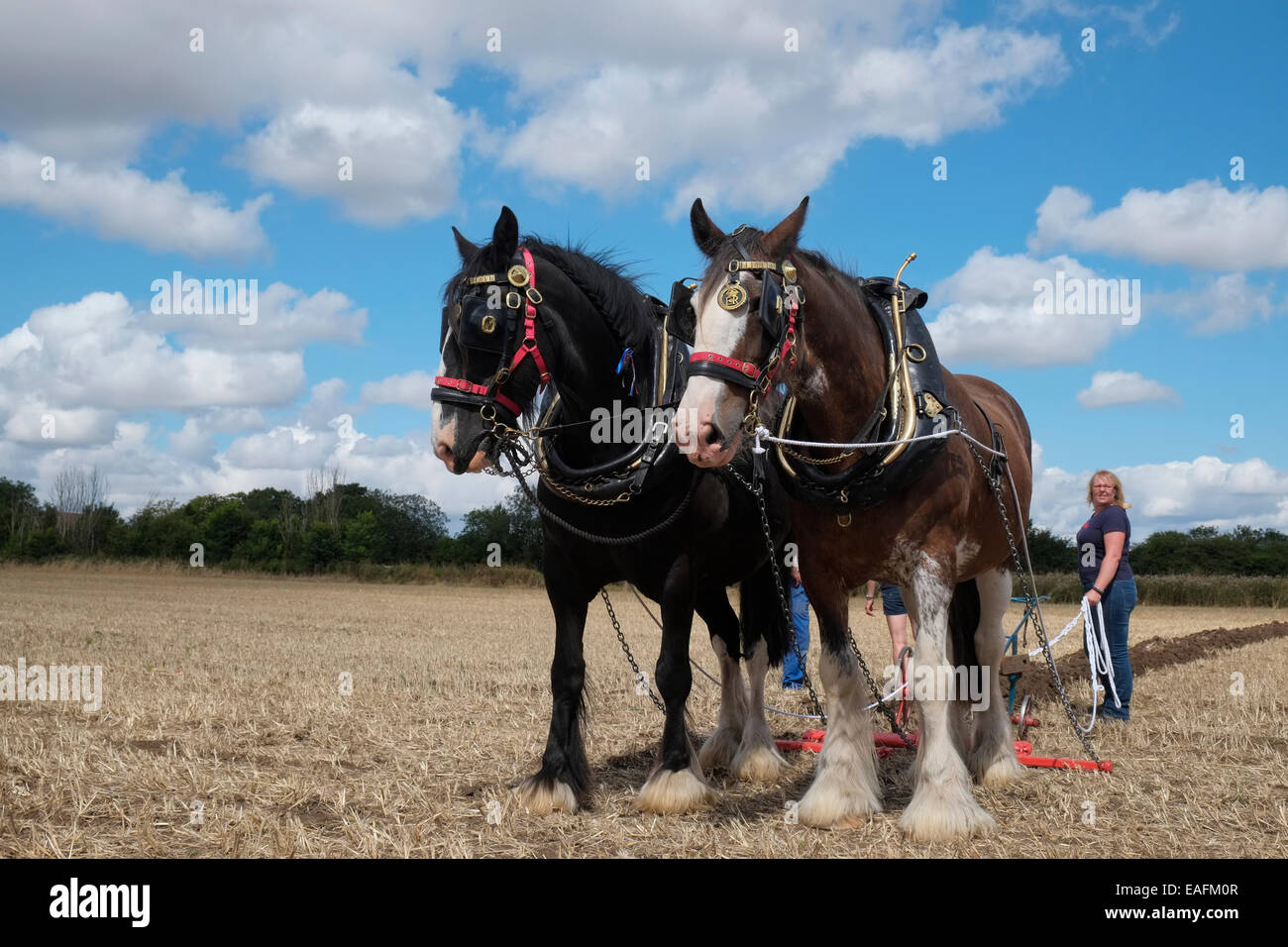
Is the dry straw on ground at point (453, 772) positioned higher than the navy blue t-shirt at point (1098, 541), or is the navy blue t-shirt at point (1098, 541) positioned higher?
the navy blue t-shirt at point (1098, 541)

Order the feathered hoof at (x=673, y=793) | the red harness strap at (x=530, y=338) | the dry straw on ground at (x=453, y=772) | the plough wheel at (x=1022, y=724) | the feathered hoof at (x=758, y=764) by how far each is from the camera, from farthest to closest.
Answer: the plough wheel at (x=1022, y=724) < the feathered hoof at (x=758, y=764) < the feathered hoof at (x=673, y=793) < the red harness strap at (x=530, y=338) < the dry straw on ground at (x=453, y=772)

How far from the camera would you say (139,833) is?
406cm

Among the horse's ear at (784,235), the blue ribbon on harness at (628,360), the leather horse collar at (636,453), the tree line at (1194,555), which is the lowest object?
the tree line at (1194,555)

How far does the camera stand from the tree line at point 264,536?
46906 millimetres

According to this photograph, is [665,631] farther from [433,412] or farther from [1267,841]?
[1267,841]

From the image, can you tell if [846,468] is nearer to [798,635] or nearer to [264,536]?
[798,635]

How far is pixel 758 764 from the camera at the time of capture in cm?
567

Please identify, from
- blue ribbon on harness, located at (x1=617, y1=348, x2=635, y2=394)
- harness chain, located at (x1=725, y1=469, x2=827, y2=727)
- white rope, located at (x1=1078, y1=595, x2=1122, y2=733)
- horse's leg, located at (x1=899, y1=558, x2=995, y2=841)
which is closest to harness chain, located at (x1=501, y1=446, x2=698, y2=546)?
harness chain, located at (x1=725, y1=469, x2=827, y2=727)

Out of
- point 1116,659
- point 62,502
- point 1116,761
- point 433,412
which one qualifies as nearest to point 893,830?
point 1116,761

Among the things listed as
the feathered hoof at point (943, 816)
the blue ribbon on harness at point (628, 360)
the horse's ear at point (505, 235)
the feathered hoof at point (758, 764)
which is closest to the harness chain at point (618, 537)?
the blue ribbon on harness at point (628, 360)

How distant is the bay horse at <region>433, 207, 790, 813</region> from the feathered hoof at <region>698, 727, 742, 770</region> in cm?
113

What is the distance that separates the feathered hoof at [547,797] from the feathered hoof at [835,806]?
1135 mm

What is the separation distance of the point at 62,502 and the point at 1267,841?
74809 millimetres

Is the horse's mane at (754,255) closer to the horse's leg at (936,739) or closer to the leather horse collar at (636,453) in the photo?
the leather horse collar at (636,453)
